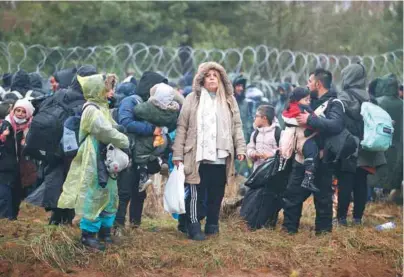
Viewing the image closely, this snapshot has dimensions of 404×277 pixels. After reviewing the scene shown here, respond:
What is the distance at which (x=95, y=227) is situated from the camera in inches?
264

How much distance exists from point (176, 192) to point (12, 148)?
2.00 m

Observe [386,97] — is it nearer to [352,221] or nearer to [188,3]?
[352,221]

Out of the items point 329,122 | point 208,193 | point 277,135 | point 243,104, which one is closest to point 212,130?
point 208,193

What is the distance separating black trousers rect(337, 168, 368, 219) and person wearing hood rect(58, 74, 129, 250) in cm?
301

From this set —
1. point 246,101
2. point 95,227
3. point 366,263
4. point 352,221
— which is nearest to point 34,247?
point 95,227

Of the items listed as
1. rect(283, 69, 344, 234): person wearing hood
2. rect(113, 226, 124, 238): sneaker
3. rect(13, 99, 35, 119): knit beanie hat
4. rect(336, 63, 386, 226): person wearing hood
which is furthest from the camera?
rect(336, 63, 386, 226): person wearing hood

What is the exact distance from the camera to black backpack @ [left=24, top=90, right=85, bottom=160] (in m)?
7.18

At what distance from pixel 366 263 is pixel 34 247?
2.99 m

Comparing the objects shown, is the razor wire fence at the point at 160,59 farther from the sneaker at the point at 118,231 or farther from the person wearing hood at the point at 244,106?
the sneaker at the point at 118,231

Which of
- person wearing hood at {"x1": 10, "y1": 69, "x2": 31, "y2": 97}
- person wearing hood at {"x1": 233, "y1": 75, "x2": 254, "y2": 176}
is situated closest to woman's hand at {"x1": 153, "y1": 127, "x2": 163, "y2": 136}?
person wearing hood at {"x1": 10, "y1": 69, "x2": 31, "y2": 97}

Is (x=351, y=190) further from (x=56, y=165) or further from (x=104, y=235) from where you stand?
(x=56, y=165)

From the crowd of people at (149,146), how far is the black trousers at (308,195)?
0.01 metres

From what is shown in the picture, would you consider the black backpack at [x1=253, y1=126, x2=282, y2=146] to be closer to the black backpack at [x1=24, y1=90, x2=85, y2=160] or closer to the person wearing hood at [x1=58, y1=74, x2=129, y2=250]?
the black backpack at [x1=24, y1=90, x2=85, y2=160]

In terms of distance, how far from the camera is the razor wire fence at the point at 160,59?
49.5ft
